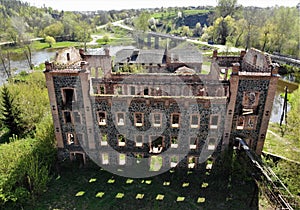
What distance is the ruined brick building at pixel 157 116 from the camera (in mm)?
24984

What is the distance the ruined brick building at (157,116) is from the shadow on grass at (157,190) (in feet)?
6.06

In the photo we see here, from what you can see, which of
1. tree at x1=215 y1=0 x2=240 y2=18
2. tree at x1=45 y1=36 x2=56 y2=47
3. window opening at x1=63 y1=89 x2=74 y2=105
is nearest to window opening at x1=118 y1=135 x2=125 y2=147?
window opening at x1=63 y1=89 x2=74 y2=105

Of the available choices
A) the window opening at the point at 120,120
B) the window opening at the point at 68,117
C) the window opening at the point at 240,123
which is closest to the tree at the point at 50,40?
the window opening at the point at 68,117

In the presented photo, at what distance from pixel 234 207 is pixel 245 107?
10.0 meters

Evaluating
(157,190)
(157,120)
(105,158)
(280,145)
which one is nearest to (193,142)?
(157,120)

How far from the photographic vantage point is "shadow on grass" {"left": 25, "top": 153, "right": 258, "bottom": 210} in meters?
24.2

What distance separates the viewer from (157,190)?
2603 cm

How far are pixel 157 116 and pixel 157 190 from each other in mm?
8285

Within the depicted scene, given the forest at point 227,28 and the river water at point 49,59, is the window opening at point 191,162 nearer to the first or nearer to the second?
the river water at point 49,59

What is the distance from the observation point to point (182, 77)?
3244cm

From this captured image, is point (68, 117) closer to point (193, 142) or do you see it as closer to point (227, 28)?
point (193, 142)

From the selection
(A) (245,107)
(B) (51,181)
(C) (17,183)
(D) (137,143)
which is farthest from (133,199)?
(A) (245,107)

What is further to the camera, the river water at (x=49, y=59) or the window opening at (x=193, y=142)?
the river water at (x=49, y=59)

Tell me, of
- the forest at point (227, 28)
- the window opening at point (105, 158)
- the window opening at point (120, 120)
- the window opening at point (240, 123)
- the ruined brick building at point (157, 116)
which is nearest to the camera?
the ruined brick building at point (157, 116)
